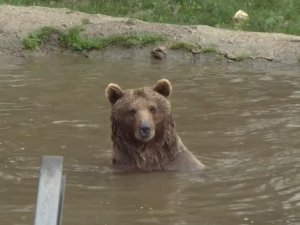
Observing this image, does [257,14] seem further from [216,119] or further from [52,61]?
[216,119]

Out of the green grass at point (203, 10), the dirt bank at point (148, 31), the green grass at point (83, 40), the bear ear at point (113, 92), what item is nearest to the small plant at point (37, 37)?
the green grass at point (83, 40)

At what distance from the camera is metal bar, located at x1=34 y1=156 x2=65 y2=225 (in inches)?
136

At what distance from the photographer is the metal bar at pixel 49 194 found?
3463mm

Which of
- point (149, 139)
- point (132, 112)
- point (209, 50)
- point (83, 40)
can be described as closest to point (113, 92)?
point (132, 112)

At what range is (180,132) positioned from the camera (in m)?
10.4

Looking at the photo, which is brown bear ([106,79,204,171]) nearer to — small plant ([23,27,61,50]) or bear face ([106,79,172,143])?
bear face ([106,79,172,143])

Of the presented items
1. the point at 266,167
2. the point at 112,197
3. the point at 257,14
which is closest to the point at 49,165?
the point at 112,197

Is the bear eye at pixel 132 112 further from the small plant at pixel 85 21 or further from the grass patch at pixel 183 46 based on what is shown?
the small plant at pixel 85 21

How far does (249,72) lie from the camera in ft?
47.1

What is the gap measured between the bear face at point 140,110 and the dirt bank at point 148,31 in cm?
694

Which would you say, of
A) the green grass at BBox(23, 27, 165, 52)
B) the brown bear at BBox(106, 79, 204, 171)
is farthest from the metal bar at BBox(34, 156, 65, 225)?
the green grass at BBox(23, 27, 165, 52)

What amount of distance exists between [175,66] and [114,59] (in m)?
1.25

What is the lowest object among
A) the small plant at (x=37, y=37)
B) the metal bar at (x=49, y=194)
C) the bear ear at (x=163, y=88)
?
the small plant at (x=37, y=37)

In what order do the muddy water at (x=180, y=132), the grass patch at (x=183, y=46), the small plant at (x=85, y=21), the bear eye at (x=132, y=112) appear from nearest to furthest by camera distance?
1. the muddy water at (x=180, y=132)
2. the bear eye at (x=132, y=112)
3. the grass patch at (x=183, y=46)
4. the small plant at (x=85, y=21)
